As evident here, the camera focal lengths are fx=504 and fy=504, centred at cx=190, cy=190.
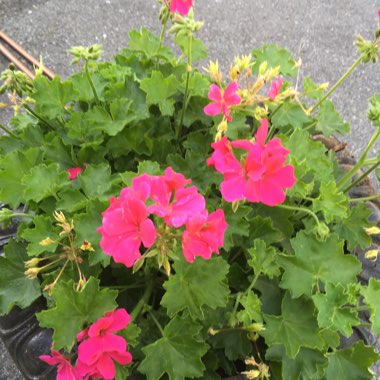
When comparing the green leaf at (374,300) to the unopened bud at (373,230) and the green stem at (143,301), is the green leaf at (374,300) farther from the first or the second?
the green stem at (143,301)

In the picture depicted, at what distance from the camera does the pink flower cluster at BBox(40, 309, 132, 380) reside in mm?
600

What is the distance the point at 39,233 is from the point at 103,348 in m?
0.21

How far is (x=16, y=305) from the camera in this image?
2.58 feet

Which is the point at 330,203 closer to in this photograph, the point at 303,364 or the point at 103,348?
the point at 303,364

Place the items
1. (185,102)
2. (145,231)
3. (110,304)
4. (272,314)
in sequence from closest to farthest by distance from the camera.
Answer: (145,231) → (110,304) → (272,314) → (185,102)

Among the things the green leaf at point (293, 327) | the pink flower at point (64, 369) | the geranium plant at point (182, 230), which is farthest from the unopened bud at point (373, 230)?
the pink flower at point (64, 369)

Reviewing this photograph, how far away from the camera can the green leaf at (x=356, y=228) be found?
0.80 meters

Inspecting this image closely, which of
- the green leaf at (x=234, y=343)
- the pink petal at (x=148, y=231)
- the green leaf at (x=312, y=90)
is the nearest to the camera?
the pink petal at (x=148, y=231)

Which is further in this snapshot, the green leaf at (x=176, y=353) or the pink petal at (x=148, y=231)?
the green leaf at (x=176, y=353)

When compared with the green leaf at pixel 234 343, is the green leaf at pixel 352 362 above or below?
above

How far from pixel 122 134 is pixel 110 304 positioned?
317mm

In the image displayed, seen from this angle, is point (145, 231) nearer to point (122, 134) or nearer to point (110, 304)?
point (110, 304)

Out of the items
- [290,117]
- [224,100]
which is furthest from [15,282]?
[290,117]

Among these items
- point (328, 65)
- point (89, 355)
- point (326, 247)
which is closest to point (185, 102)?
point (326, 247)
